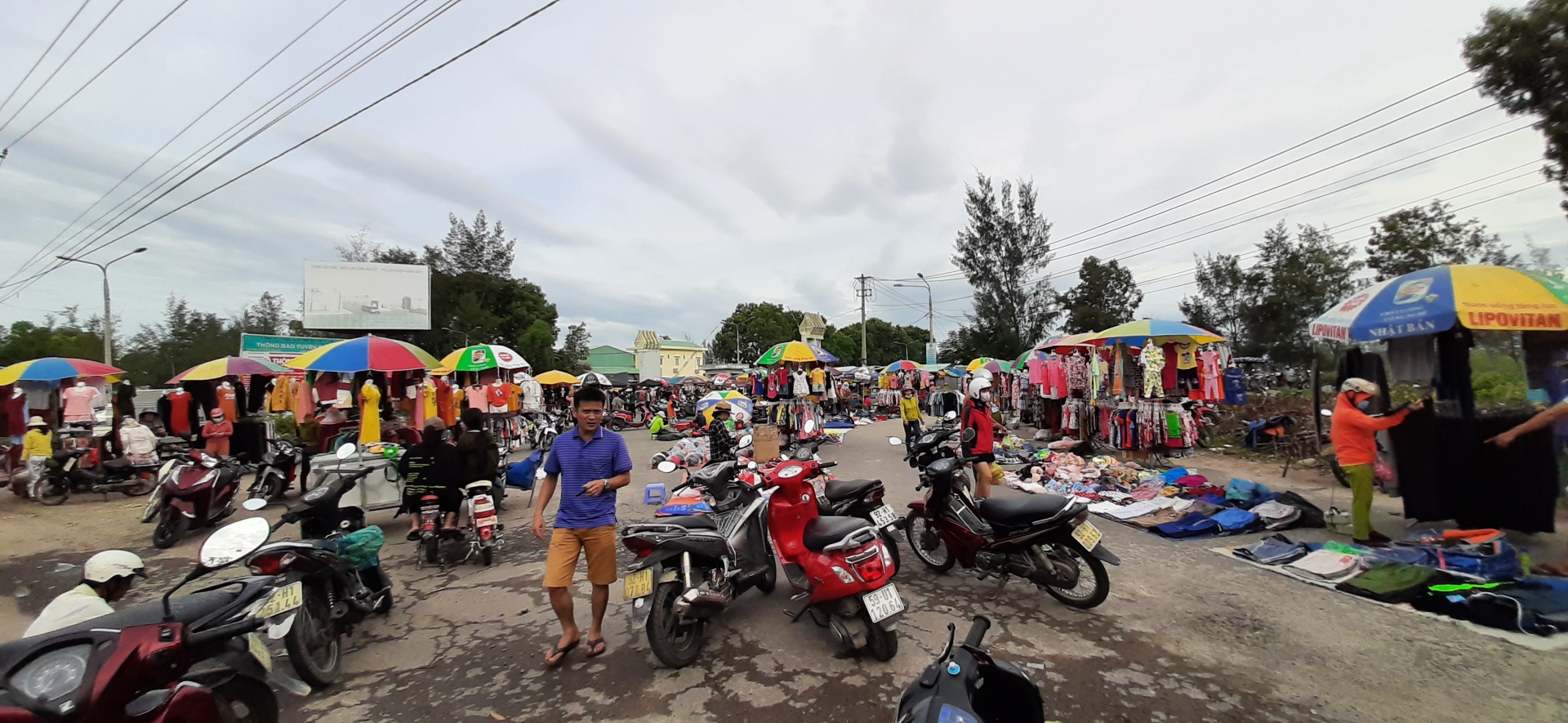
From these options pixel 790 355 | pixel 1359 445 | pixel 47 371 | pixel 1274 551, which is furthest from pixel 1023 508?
pixel 47 371

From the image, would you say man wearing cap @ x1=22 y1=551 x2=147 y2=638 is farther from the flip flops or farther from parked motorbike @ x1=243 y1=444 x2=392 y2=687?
the flip flops

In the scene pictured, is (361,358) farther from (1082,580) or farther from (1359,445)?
(1359,445)

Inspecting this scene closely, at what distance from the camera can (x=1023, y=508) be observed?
4320 mm

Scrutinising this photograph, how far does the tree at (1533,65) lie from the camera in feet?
34.9

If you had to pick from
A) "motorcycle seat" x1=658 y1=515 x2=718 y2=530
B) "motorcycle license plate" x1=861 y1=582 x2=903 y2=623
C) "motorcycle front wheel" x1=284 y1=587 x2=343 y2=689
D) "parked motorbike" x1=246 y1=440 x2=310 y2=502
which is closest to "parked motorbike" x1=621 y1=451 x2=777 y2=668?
"motorcycle seat" x1=658 y1=515 x2=718 y2=530

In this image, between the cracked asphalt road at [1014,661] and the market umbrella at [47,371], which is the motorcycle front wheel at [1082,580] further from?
the market umbrella at [47,371]

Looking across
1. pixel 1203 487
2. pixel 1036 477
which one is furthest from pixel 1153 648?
pixel 1036 477

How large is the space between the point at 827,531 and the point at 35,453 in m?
12.5

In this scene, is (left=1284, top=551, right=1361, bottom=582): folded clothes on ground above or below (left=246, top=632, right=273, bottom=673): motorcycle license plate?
below

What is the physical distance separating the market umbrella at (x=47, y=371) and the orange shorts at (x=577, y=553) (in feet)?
38.8

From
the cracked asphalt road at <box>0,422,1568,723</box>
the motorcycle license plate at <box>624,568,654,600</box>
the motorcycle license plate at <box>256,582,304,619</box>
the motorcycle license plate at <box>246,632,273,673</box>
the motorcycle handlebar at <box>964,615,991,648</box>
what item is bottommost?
the cracked asphalt road at <box>0,422,1568,723</box>

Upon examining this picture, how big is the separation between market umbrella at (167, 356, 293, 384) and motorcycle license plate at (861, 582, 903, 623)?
10.6m

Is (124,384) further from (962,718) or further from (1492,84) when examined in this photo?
(1492,84)

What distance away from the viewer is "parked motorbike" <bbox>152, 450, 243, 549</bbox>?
6.78m
